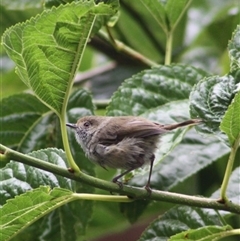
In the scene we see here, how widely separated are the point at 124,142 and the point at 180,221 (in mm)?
356

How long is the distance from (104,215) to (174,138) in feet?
2.85

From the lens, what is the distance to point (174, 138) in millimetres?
2193

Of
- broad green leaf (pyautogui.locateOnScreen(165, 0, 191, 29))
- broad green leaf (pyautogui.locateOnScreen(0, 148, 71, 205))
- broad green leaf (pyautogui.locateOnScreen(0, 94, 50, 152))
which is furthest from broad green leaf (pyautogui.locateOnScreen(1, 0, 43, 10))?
broad green leaf (pyautogui.locateOnScreen(0, 148, 71, 205))

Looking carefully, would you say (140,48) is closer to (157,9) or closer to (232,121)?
(157,9)

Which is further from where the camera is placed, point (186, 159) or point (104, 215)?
point (104, 215)

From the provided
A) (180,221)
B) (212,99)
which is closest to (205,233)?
(180,221)

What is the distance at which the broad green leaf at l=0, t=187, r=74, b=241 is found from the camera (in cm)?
169

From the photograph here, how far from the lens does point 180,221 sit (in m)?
2.11

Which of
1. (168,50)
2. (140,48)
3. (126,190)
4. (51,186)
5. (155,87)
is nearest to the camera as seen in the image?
(126,190)

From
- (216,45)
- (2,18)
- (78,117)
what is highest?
(2,18)

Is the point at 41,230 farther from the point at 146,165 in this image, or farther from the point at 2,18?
the point at 2,18

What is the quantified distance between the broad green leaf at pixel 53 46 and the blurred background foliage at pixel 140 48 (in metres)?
1.08

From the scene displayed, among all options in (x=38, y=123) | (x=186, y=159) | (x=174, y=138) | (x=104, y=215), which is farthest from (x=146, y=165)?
(x=104, y=215)

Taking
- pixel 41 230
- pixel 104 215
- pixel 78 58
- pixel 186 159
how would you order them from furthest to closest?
pixel 104 215, pixel 186 159, pixel 41 230, pixel 78 58
